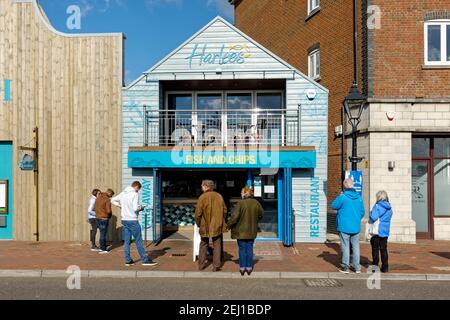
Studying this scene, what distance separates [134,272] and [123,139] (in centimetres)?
540

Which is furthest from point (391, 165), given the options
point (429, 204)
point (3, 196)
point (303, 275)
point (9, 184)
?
point (3, 196)

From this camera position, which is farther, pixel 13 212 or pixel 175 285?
pixel 13 212

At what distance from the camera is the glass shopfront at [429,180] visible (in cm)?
1339

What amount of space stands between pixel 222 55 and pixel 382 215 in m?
7.08

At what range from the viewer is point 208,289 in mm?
7523

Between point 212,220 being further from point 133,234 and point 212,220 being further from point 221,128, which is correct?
point 221,128

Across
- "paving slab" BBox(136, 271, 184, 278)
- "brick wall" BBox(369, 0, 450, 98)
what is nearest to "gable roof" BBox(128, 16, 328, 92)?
"brick wall" BBox(369, 0, 450, 98)

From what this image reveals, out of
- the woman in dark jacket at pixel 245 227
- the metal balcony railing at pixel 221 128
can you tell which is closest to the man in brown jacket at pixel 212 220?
the woman in dark jacket at pixel 245 227

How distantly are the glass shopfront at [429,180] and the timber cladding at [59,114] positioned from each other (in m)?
9.31

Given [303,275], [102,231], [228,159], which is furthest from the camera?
[228,159]

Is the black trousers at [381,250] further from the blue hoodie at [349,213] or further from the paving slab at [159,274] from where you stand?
the paving slab at [159,274]
